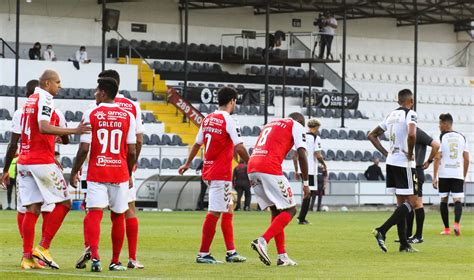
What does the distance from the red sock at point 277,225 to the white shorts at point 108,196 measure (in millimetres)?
1899

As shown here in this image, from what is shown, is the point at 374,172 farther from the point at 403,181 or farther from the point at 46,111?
the point at 46,111

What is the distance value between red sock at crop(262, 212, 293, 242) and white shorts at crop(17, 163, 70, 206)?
233 centimetres

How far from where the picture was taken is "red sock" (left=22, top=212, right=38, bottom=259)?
1304cm

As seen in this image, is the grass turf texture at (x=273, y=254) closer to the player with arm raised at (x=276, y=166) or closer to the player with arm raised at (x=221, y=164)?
the player with arm raised at (x=221, y=164)

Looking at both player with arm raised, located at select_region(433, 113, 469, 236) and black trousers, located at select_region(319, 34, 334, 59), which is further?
black trousers, located at select_region(319, 34, 334, 59)

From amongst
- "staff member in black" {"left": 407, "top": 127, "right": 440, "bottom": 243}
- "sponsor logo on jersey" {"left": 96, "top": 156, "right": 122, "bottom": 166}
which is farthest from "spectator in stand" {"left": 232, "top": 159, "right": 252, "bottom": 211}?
"sponsor logo on jersey" {"left": 96, "top": 156, "right": 122, "bottom": 166}

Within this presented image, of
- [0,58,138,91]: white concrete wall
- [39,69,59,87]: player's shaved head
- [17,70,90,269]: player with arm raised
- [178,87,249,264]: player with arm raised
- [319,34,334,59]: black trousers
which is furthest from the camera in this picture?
[319,34,334,59]: black trousers

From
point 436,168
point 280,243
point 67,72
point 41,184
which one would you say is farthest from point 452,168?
point 67,72

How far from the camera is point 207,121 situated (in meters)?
14.4

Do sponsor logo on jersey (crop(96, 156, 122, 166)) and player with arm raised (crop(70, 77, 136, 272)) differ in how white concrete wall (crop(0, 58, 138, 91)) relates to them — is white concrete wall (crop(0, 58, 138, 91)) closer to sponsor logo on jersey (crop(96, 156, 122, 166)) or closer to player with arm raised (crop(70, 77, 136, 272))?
player with arm raised (crop(70, 77, 136, 272))

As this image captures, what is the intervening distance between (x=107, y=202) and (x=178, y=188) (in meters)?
23.6

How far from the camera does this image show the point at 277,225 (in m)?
14.0

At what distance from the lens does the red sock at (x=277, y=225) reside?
13.8m

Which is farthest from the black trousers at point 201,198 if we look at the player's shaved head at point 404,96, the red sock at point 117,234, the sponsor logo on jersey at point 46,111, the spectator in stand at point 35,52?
the red sock at point 117,234
